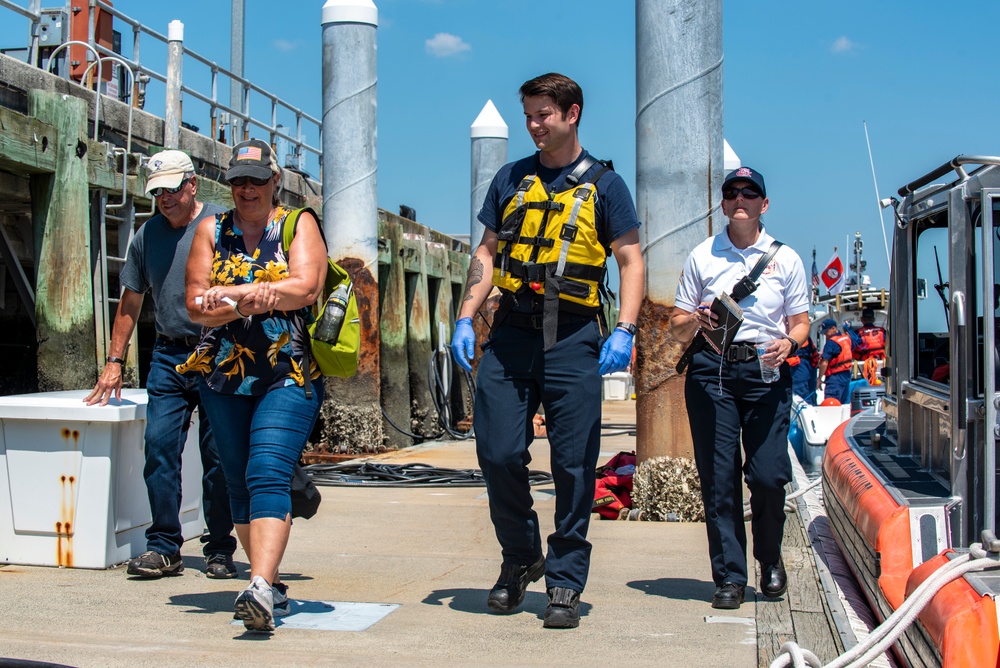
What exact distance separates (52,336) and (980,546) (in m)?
7.17

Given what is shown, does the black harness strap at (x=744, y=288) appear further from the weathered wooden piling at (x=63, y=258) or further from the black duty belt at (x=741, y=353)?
the weathered wooden piling at (x=63, y=258)

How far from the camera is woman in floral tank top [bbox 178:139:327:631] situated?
4.14 meters

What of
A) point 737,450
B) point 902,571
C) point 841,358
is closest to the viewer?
point 902,571

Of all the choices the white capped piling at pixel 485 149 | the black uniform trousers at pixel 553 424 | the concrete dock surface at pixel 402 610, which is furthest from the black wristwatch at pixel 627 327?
the white capped piling at pixel 485 149

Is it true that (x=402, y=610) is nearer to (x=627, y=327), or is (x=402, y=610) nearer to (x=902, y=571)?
(x=627, y=327)

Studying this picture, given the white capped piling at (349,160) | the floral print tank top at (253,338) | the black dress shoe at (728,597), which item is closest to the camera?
the floral print tank top at (253,338)

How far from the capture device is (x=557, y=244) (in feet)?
14.5

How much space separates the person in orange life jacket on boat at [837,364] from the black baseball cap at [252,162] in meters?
11.8

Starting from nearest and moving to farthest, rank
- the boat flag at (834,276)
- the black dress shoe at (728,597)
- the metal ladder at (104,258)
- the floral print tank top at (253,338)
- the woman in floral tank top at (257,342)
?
1. the woman in floral tank top at (257,342)
2. the floral print tank top at (253,338)
3. the black dress shoe at (728,597)
4. the metal ladder at (104,258)
5. the boat flag at (834,276)

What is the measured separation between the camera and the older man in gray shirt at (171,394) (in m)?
5.21

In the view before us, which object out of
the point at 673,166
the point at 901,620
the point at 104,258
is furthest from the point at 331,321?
the point at 104,258

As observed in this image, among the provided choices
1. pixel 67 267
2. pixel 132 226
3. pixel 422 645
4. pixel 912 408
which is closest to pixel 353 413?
pixel 132 226

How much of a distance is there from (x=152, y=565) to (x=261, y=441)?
4.27 ft

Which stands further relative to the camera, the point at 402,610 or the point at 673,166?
the point at 673,166
